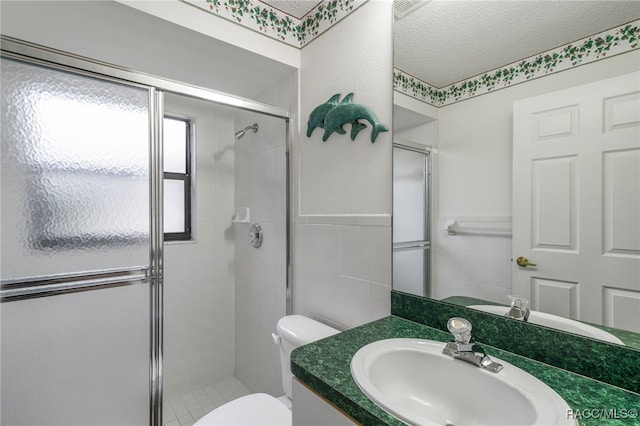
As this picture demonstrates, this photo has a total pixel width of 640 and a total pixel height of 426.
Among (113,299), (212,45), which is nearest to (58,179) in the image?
(113,299)

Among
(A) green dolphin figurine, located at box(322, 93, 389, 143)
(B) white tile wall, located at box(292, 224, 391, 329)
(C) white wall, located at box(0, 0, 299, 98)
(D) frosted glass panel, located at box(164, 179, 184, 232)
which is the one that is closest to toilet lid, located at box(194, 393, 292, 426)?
(B) white tile wall, located at box(292, 224, 391, 329)

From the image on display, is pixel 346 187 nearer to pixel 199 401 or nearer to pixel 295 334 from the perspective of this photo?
pixel 295 334

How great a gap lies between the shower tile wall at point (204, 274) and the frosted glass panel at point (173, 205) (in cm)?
12

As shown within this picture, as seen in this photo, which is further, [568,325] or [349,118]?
[349,118]

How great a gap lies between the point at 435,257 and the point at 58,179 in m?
1.38

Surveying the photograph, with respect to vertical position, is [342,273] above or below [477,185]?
below

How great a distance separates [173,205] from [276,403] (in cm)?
157

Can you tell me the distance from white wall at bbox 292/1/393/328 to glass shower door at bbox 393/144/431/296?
0.04m

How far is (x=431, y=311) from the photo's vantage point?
1.05m

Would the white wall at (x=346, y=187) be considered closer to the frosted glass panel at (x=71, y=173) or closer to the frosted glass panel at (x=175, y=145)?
the frosted glass panel at (x=71, y=173)

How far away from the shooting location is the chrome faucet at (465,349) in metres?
0.77

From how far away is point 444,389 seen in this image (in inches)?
32.1

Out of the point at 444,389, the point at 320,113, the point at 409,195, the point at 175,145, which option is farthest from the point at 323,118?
the point at 175,145

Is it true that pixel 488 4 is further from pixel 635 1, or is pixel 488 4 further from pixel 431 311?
pixel 431 311
